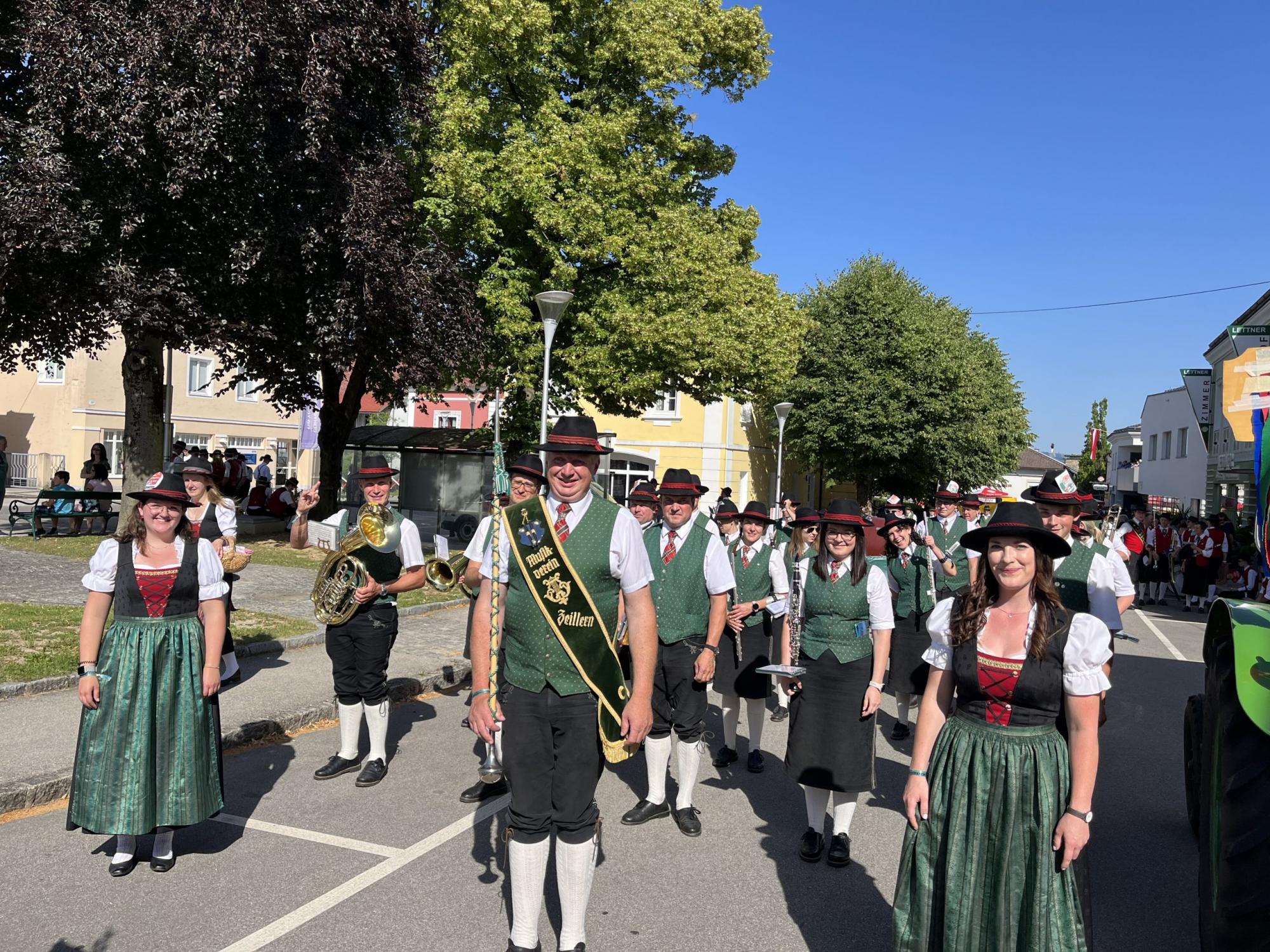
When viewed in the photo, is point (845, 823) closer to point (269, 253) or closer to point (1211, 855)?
point (1211, 855)

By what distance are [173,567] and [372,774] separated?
7.10 ft

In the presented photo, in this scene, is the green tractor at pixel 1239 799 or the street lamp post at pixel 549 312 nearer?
the green tractor at pixel 1239 799

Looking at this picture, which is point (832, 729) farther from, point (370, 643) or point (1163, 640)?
point (1163, 640)

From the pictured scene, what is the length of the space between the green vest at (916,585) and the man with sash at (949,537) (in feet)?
0.38

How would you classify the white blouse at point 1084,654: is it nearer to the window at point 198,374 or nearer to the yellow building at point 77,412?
the yellow building at point 77,412

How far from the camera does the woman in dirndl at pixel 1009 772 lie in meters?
3.17

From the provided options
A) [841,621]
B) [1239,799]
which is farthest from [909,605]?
[1239,799]

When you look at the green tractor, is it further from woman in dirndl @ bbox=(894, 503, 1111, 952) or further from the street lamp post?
the street lamp post

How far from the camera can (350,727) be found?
21.2ft

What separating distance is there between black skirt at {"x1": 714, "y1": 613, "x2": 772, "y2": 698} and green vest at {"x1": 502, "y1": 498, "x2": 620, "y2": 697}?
315 cm

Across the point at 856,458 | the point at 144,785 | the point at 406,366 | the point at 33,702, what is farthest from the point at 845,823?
the point at 856,458

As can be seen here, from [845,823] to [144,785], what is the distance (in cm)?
349

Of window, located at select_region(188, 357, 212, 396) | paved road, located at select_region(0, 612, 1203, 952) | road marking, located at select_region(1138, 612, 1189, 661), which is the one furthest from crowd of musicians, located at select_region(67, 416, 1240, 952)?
window, located at select_region(188, 357, 212, 396)

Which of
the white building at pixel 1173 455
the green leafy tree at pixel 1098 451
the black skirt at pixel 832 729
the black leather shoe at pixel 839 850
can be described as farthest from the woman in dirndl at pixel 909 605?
the green leafy tree at pixel 1098 451
